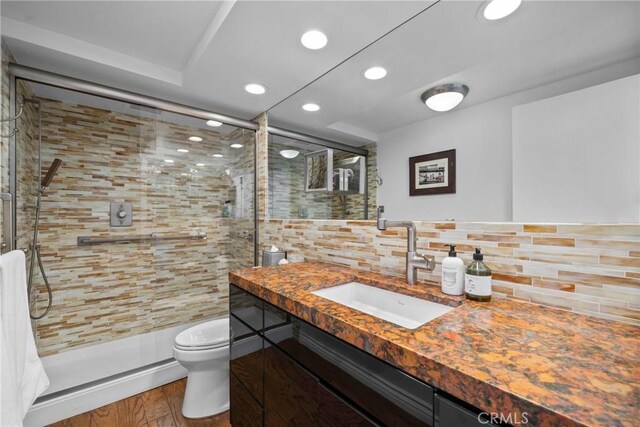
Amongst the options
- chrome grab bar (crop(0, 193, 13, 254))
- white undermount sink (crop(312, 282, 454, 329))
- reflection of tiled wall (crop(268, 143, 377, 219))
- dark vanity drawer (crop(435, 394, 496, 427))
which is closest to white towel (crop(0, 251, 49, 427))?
chrome grab bar (crop(0, 193, 13, 254))

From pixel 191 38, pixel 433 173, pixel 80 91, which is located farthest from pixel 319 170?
pixel 80 91

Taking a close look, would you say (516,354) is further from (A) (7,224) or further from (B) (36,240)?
(B) (36,240)

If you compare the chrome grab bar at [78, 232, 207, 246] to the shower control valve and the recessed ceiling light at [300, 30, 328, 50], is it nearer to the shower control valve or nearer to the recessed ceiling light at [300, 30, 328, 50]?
the shower control valve

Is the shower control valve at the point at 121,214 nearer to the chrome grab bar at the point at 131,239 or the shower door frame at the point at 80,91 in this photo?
the chrome grab bar at the point at 131,239

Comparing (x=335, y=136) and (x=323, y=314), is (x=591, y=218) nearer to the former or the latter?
(x=323, y=314)

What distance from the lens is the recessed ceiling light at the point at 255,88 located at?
1.89 m

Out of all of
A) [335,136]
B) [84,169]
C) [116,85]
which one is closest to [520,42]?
[335,136]

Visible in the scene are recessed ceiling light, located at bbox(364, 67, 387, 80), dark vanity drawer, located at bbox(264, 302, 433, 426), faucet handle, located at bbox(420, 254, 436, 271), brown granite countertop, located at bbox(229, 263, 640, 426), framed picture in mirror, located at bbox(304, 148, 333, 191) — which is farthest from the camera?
framed picture in mirror, located at bbox(304, 148, 333, 191)

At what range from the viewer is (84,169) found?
2.17 m

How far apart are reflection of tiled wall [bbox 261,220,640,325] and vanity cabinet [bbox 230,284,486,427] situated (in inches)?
23.8

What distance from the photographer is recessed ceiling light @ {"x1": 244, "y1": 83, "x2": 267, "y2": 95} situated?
189 cm

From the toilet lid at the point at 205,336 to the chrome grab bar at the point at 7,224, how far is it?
1036mm

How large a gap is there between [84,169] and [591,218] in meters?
3.09

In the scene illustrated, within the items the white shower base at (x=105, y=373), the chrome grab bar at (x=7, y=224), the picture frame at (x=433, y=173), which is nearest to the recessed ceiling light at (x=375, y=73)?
the picture frame at (x=433, y=173)
